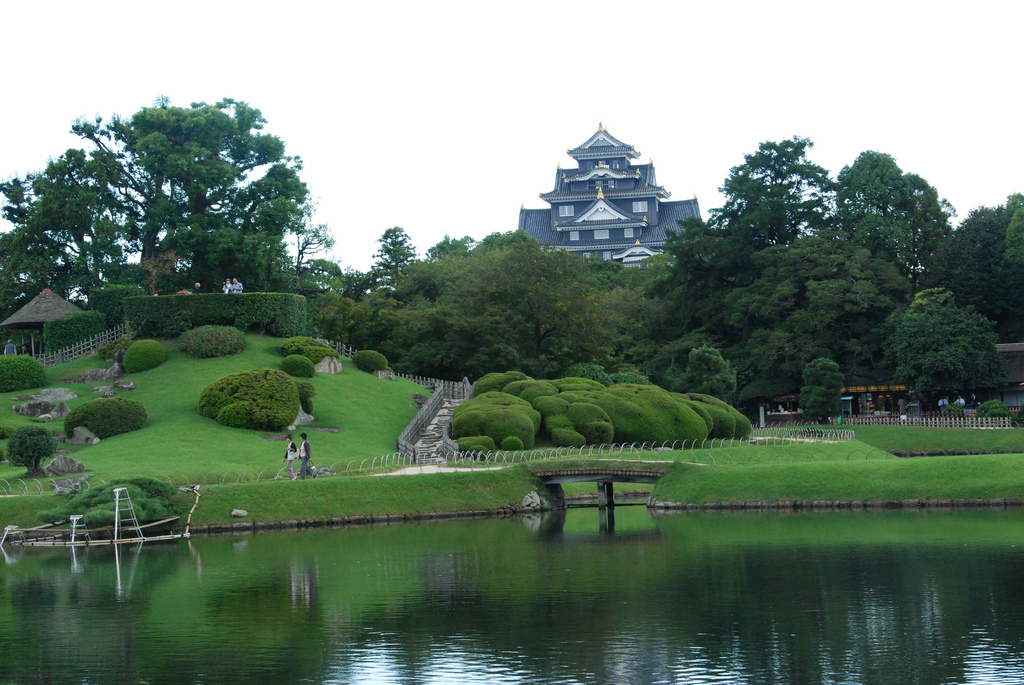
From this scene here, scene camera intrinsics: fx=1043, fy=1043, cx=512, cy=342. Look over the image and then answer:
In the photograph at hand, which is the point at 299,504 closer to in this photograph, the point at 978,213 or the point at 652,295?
the point at 652,295

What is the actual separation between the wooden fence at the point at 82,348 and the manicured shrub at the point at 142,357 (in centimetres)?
368

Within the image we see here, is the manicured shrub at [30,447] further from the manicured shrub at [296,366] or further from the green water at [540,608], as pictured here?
the manicured shrub at [296,366]

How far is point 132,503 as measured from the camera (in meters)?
28.3

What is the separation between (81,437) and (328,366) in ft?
45.6

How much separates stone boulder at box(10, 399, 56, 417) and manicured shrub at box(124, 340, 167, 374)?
18.5ft

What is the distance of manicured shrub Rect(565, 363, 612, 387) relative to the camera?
5075 centimetres

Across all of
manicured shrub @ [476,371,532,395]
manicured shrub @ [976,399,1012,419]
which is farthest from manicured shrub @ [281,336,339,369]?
manicured shrub @ [976,399,1012,419]

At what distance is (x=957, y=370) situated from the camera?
52.5m

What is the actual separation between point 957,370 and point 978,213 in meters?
10.2

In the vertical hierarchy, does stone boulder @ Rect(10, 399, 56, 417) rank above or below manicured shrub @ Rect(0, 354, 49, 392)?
below

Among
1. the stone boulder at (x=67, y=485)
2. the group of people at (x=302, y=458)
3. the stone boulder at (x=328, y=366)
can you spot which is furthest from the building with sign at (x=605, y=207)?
the stone boulder at (x=67, y=485)

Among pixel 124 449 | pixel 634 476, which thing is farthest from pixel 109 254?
pixel 634 476

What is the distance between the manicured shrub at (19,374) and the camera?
1838 inches

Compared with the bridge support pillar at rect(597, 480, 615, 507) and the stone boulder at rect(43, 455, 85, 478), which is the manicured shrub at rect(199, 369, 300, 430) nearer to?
the stone boulder at rect(43, 455, 85, 478)
